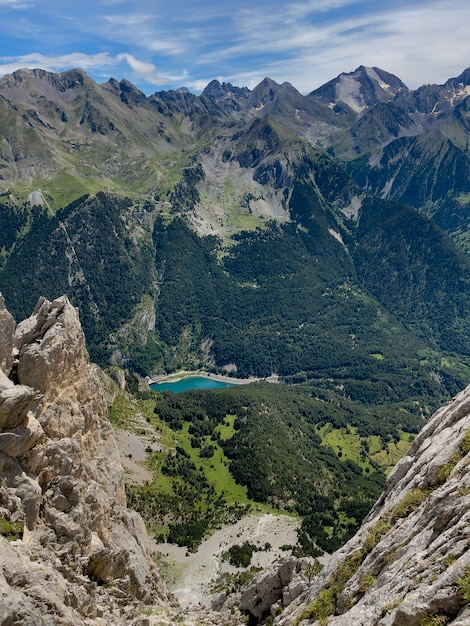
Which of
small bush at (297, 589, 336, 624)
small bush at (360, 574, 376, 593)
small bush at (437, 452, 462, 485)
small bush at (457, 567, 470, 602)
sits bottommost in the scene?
small bush at (297, 589, 336, 624)

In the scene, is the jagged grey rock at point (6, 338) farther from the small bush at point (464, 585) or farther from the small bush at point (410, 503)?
the small bush at point (464, 585)

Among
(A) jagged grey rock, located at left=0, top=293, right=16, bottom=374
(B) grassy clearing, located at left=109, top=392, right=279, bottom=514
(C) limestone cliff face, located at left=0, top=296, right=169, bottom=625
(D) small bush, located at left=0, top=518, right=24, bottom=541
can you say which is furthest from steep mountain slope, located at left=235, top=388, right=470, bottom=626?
Answer: (B) grassy clearing, located at left=109, top=392, right=279, bottom=514

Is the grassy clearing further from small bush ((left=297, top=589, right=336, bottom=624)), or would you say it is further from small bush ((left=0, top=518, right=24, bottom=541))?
small bush ((left=297, top=589, right=336, bottom=624))

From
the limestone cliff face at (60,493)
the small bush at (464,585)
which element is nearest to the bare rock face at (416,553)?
the small bush at (464,585)

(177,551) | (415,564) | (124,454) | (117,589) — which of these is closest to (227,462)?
(124,454)

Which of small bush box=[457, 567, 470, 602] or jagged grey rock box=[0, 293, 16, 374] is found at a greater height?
jagged grey rock box=[0, 293, 16, 374]

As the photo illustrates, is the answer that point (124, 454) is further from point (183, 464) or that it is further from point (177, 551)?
point (177, 551)

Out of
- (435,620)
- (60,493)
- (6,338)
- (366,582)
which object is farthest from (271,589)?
(435,620)
